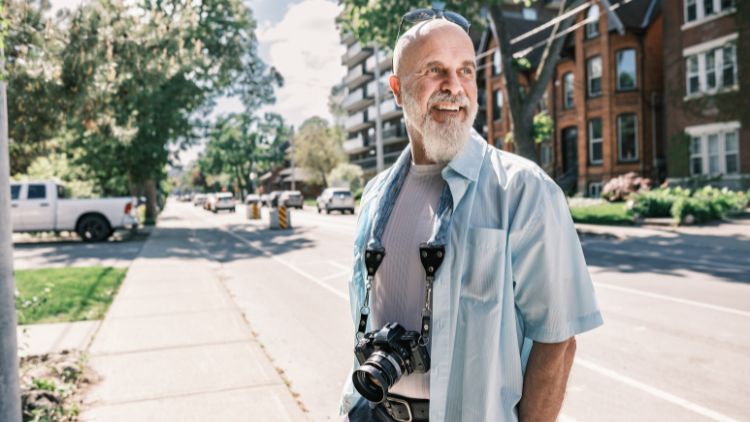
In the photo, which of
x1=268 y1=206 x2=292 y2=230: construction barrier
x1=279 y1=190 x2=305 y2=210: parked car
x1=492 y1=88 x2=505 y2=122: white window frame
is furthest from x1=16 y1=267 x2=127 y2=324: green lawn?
x1=279 y1=190 x2=305 y2=210: parked car

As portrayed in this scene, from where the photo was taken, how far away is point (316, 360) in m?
5.70

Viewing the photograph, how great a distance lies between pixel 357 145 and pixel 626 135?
152 ft

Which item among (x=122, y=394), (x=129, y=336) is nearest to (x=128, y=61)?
(x=129, y=336)

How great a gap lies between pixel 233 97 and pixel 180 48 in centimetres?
2800

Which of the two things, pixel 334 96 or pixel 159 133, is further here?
pixel 334 96

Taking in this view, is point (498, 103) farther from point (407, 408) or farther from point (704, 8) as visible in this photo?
point (407, 408)

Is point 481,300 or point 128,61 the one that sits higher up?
point 128,61

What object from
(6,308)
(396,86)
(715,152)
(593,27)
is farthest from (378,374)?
(593,27)

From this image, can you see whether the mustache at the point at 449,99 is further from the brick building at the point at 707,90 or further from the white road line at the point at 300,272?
the brick building at the point at 707,90

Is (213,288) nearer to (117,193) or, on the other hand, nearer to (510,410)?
(510,410)

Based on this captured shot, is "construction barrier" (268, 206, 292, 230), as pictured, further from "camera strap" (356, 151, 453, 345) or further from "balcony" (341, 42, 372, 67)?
"balcony" (341, 42, 372, 67)

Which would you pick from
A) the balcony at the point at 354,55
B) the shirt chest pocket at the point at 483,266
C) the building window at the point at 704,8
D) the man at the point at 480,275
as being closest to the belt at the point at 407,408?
the man at the point at 480,275

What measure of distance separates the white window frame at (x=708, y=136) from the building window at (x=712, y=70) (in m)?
1.47

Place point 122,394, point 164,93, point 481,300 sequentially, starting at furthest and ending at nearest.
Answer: point 164,93, point 122,394, point 481,300
